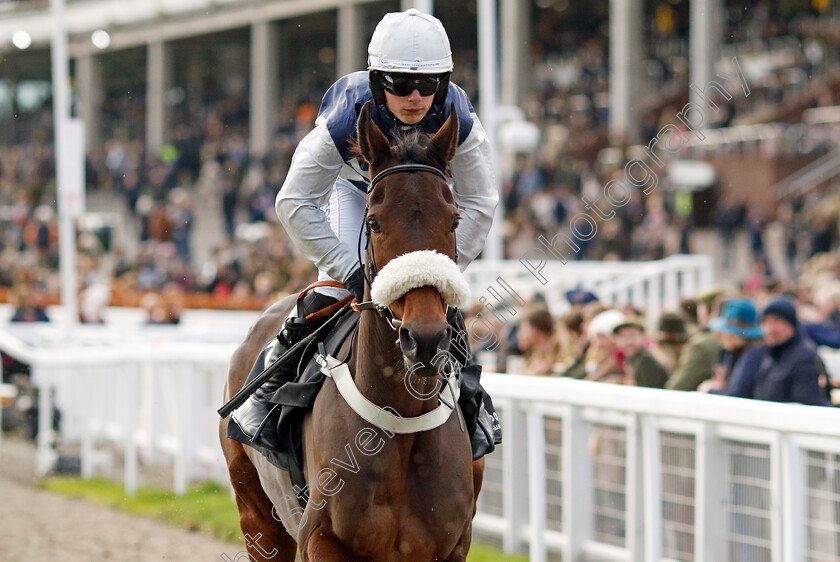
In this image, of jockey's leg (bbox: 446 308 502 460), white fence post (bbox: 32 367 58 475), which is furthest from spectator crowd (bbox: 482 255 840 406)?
white fence post (bbox: 32 367 58 475)

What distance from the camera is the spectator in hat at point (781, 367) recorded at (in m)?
5.09

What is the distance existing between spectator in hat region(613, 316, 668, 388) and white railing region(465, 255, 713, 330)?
13.6ft

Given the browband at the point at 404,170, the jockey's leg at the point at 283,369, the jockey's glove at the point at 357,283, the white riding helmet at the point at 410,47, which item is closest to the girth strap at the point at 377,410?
the jockey's glove at the point at 357,283

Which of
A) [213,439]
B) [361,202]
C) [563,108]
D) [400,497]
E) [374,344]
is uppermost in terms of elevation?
[563,108]

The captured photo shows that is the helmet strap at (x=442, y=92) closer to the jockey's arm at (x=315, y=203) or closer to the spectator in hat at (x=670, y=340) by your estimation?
the jockey's arm at (x=315, y=203)

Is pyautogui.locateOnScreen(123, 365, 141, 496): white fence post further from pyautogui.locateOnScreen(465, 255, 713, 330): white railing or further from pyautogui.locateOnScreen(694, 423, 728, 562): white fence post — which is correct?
pyautogui.locateOnScreen(694, 423, 728, 562): white fence post

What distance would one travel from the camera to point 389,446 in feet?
10.2

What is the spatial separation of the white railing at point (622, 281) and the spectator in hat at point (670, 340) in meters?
3.83

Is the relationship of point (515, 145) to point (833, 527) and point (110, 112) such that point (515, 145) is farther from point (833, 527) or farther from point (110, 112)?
point (110, 112)

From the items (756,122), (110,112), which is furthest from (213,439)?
(110,112)

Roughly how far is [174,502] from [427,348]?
5599 millimetres

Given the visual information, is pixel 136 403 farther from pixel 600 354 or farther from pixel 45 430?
pixel 600 354

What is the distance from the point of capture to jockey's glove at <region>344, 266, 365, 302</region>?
3189 mm

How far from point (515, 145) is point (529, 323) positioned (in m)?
7.76
